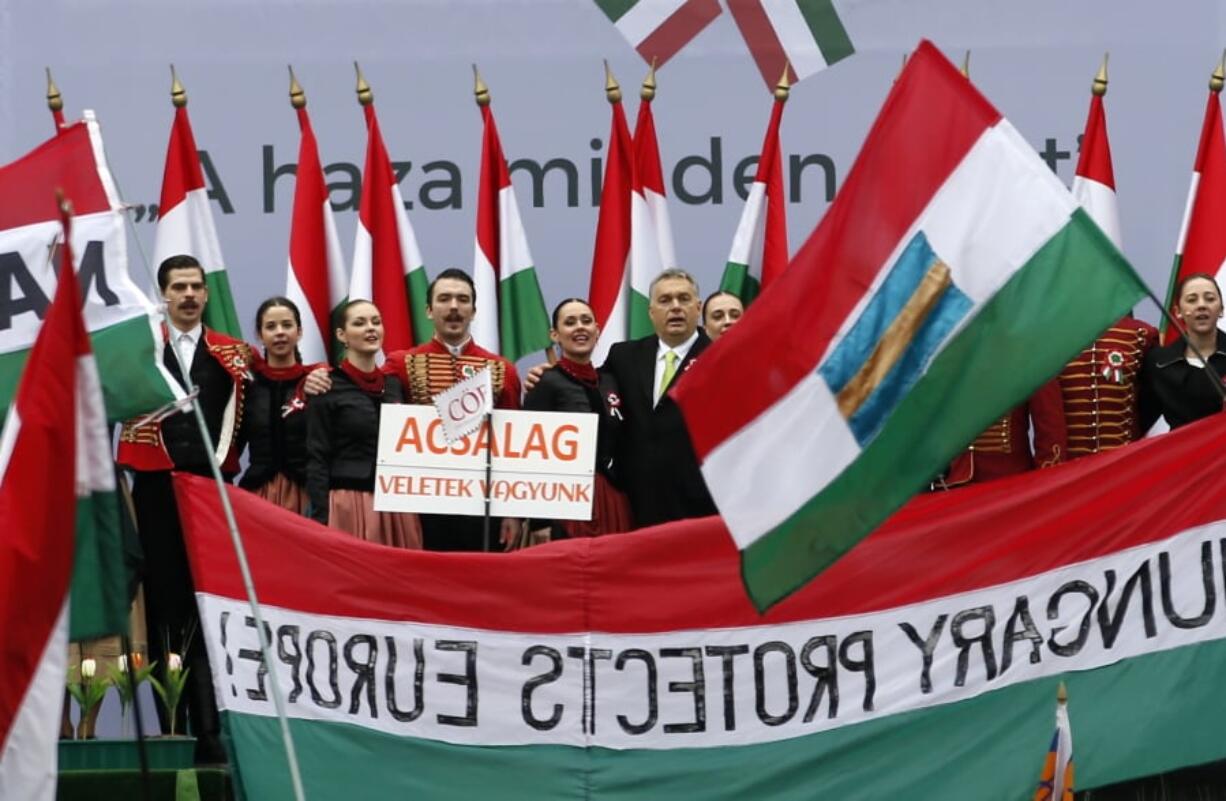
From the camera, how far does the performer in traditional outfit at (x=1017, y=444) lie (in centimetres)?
1058

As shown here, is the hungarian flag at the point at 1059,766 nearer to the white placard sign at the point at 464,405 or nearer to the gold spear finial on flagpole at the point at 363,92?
the white placard sign at the point at 464,405

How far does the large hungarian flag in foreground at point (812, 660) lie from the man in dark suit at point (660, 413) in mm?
1294

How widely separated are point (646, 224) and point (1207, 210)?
8.10 feet

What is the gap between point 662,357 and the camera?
414 inches

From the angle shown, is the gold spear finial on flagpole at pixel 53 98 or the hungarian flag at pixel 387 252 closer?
the gold spear finial on flagpole at pixel 53 98

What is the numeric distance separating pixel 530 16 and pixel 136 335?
15.0 ft

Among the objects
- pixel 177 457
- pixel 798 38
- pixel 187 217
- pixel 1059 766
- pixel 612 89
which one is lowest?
pixel 1059 766

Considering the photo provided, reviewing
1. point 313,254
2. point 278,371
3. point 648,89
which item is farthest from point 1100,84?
point 278,371

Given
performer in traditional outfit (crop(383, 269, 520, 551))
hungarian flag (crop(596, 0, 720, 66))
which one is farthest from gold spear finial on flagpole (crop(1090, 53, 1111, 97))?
performer in traditional outfit (crop(383, 269, 520, 551))

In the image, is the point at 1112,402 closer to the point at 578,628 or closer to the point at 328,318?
the point at 578,628

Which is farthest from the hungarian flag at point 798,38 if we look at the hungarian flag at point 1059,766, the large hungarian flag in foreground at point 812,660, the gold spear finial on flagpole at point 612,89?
the hungarian flag at point 1059,766

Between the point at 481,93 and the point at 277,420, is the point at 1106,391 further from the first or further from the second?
the point at 481,93

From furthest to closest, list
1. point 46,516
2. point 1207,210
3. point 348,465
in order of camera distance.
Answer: point 1207,210, point 348,465, point 46,516

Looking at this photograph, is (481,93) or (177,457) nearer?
(177,457)
